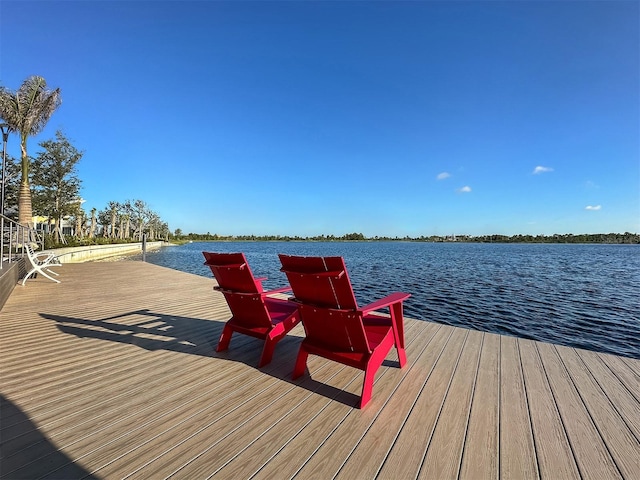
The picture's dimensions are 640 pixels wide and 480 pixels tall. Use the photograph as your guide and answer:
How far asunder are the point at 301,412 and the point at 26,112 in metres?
21.3

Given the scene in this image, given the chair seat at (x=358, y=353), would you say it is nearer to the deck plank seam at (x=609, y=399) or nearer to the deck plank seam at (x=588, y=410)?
the deck plank seam at (x=588, y=410)

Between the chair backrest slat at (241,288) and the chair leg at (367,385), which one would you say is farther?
the chair backrest slat at (241,288)

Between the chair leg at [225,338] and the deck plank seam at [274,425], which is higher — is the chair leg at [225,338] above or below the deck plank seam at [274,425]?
above

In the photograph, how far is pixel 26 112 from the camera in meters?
15.0

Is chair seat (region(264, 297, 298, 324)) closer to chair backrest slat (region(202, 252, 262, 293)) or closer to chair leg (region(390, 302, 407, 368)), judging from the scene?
chair backrest slat (region(202, 252, 262, 293))

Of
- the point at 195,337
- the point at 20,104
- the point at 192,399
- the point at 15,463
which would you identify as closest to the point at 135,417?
the point at 192,399

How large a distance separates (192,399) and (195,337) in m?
1.50

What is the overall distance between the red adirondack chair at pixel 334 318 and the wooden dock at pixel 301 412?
0.28m

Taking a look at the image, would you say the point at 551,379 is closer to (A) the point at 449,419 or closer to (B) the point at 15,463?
(A) the point at 449,419

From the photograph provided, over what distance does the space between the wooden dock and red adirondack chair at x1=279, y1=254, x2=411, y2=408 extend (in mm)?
278

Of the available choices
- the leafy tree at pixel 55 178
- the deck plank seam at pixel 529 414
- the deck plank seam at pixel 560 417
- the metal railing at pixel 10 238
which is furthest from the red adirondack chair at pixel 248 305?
the leafy tree at pixel 55 178

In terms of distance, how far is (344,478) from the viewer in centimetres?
136

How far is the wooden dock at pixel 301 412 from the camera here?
1.46 meters

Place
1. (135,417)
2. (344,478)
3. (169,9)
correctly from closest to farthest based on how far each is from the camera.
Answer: (344,478) < (135,417) < (169,9)
